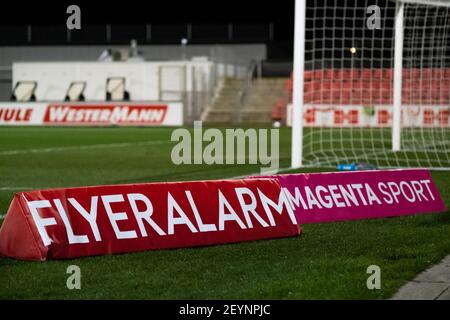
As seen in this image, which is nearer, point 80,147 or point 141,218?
point 141,218

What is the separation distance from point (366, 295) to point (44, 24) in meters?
47.1

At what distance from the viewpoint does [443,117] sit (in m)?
29.3

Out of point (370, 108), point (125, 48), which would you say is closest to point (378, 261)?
point (370, 108)

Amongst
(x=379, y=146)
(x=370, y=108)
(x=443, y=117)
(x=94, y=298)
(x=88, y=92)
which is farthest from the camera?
(x=88, y=92)

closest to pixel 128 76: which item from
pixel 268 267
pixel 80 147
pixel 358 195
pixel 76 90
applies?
pixel 76 90

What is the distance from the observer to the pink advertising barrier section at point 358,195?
28.0ft

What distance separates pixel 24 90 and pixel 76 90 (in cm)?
262

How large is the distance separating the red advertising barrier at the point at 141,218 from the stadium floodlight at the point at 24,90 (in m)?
36.0

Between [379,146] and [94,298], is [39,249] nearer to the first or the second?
[94,298]

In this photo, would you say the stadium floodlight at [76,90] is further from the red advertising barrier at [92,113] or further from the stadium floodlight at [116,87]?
the red advertising barrier at [92,113]

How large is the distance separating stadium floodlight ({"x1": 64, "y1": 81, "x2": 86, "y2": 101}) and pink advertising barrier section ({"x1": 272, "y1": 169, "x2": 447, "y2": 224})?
32990 millimetres

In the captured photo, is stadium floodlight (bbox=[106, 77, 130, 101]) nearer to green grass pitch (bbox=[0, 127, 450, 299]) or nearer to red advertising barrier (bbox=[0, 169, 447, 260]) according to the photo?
green grass pitch (bbox=[0, 127, 450, 299])

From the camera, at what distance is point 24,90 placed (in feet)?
140

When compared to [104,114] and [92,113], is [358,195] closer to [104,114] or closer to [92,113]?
[104,114]
